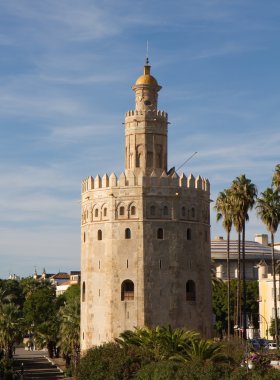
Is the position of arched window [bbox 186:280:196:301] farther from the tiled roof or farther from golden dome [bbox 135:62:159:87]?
the tiled roof

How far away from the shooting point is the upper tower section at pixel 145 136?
6688cm

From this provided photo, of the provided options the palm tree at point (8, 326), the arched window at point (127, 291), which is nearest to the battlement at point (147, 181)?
the arched window at point (127, 291)

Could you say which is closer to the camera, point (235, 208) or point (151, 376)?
point (151, 376)

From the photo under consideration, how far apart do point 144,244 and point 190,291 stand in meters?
5.58

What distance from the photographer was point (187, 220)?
6575 cm

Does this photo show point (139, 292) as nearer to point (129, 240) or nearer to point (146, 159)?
point (129, 240)

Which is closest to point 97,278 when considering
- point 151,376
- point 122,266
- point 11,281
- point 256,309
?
point 122,266

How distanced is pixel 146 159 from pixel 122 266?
350 inches

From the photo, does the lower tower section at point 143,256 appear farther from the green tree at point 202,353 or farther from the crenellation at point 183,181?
the green tree at point 202,353

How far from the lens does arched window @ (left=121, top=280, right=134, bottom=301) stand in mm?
63975

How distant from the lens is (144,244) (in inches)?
2517

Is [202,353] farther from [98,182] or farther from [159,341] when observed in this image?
[98,182]

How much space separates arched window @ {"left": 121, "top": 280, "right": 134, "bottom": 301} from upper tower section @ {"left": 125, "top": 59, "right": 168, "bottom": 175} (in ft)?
29.5

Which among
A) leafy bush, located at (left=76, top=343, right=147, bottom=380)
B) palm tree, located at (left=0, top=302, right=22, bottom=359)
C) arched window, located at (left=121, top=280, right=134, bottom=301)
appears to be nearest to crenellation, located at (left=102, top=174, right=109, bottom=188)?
arched window, located at (left=121, top=280, right=134, bottom=301)
